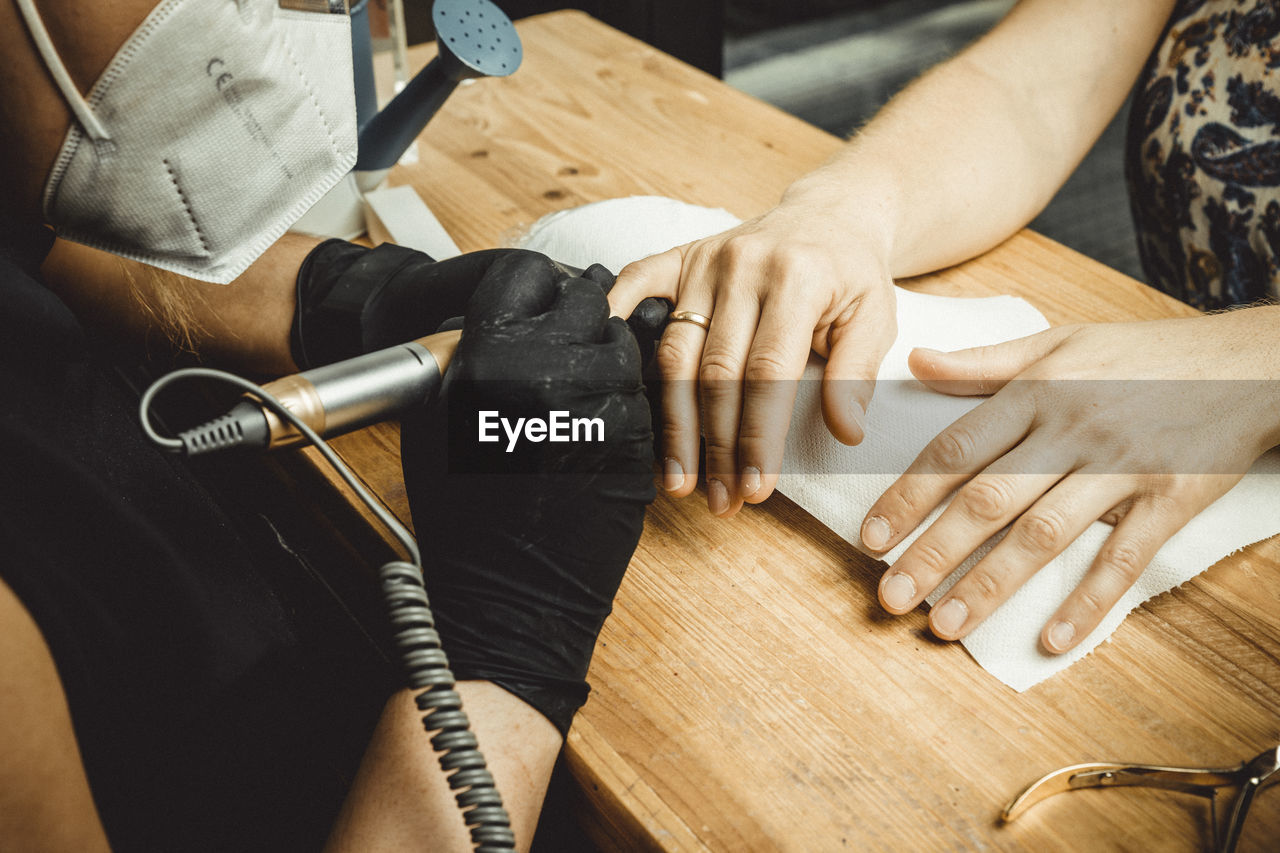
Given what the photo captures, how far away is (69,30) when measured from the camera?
18.1 inches

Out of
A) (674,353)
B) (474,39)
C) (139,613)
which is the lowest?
(139,613)

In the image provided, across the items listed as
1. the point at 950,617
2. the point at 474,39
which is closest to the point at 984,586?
the point at 950,617

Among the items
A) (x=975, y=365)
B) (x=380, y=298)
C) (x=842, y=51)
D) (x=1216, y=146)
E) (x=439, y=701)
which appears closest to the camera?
(x=439, y=701)

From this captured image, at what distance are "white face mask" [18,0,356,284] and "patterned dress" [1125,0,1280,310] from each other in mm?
1039

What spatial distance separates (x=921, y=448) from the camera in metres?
0.65

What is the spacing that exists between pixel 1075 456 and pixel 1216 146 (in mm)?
671

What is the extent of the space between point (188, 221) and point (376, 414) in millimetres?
206

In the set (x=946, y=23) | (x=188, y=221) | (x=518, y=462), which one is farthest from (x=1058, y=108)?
(x=946, y=23)

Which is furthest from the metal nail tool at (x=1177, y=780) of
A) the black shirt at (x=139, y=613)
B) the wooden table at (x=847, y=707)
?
the black shirt at (x=139, y=613)

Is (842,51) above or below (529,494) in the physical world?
below

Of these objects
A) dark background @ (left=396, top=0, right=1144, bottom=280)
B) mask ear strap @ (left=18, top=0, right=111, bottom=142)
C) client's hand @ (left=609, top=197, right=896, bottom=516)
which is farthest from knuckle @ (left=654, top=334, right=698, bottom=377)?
dark background @ (left=396, top=0, right=1144, bottom=280)

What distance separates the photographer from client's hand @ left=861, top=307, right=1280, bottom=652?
0.58 m

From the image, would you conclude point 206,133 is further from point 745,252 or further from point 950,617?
point 950,617
